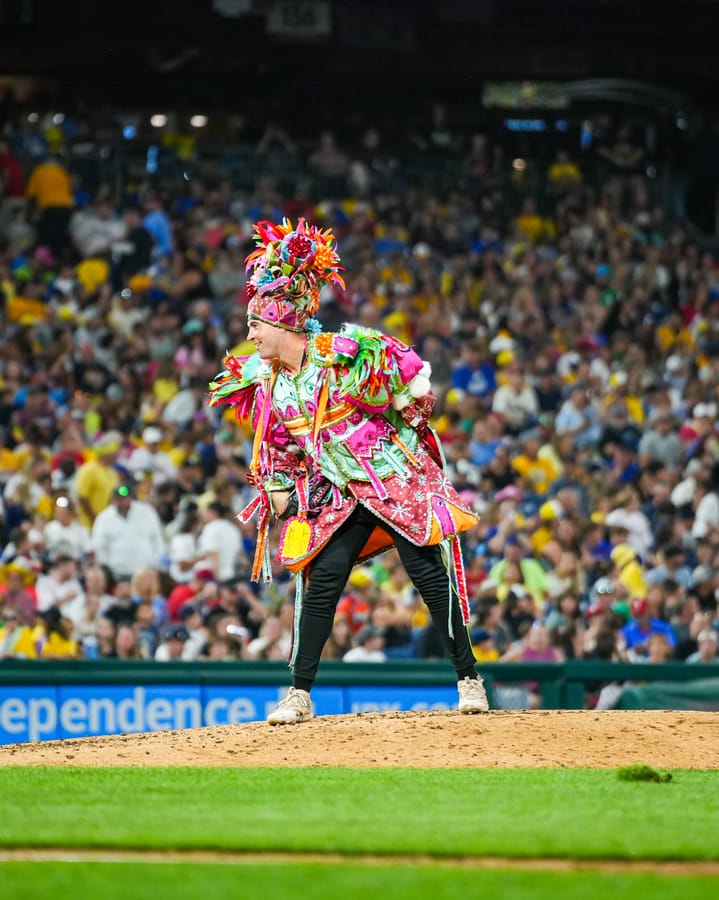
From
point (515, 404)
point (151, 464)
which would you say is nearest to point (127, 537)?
point (151, 464)

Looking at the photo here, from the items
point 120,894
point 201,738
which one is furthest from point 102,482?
point 120,894

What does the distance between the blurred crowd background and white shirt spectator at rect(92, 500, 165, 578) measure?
2 centimetres

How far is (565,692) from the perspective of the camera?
12.2 meters

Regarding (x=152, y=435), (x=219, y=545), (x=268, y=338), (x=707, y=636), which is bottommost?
(x=707, y=636)

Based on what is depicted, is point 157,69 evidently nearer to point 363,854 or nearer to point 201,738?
point 201,738

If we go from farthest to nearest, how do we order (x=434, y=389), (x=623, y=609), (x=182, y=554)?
(x=434, y=389)
(x=182, y=554)
(x=623, y=609)

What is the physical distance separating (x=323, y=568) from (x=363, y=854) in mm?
3100

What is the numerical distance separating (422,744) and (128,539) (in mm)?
7418

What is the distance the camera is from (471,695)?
921cm

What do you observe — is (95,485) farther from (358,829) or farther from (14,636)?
(358,829)

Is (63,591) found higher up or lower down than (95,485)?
lower down

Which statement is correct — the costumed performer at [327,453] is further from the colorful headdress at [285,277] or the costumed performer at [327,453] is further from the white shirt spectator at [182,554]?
the white shirt spectator at [182,554]

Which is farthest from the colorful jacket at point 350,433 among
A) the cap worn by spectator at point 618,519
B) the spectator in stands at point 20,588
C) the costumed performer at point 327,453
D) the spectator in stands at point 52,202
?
A: the spectator in stands at point 52,202

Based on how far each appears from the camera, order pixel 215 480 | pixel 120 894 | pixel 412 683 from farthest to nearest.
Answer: pixel 215 480, pixel 412 683, pixel 120 894
